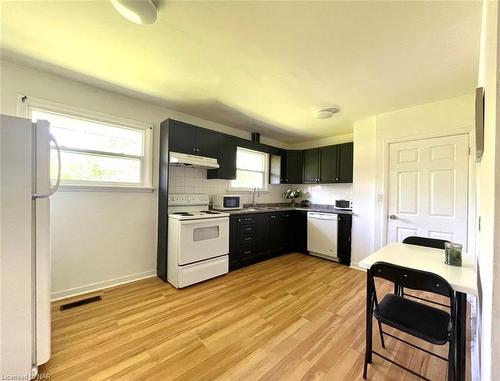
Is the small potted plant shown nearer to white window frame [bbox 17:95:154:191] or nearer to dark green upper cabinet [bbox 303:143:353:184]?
dark green upper cabinet [bbox 303:143:353:184]

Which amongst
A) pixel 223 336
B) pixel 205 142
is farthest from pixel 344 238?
pixel 205 142

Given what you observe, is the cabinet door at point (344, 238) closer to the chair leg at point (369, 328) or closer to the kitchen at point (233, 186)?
the kitchen at point (233, 186)

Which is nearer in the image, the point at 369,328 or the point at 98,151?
the point at 369,328

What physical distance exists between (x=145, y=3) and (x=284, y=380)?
2.61 m

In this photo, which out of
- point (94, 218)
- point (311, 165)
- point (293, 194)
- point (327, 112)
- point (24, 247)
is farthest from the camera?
point (293, 194)

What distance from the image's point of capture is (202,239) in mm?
2906

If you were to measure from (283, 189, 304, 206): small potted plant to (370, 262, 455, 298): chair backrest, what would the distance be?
3692 millimetres

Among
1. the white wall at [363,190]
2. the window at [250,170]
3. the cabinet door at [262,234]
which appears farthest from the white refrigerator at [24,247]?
the white wall at [363,190]

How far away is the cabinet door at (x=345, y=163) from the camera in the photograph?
13.1 ft

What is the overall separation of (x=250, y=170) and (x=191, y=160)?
1.63m

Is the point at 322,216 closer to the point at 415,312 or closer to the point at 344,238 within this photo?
the point at 344,238

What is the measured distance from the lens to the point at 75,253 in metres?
2.48

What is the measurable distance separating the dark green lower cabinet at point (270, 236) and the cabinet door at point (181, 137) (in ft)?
4.12

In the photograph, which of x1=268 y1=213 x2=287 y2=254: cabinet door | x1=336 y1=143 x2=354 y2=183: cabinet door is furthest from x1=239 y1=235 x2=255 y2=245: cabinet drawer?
x1=336 y1=143 x2=354 y2=183: cabinet door
